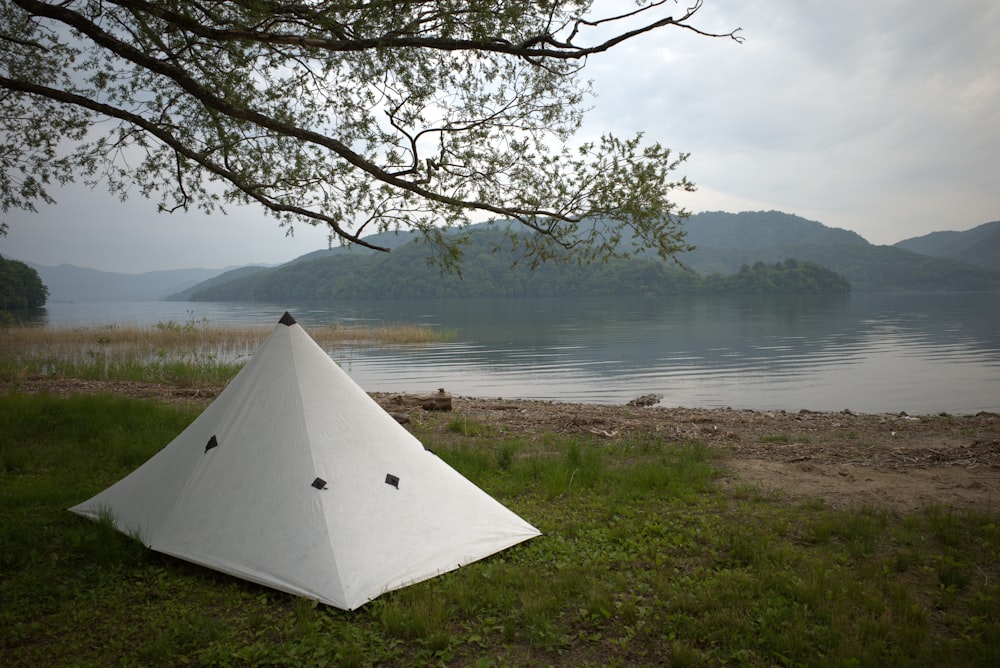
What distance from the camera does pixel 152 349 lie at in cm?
2711

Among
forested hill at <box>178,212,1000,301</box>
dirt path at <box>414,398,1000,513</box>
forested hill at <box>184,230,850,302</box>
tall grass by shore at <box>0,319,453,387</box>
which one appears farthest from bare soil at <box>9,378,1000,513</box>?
forested hill at <box>184,230,850,302</box>

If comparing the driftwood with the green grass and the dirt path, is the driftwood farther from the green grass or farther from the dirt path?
the green grass

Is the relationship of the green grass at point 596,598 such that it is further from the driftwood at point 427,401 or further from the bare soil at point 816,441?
the driftwood at point 427,401

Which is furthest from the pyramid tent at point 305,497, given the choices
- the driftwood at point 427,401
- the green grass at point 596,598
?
the driftwood at point 427,401

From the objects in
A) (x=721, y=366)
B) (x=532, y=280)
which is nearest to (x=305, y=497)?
(x=721, y=366)

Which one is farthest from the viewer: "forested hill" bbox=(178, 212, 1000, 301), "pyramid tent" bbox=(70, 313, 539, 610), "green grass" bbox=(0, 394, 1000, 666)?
"forested hill" bbox=(178, 212, 1000, 301)

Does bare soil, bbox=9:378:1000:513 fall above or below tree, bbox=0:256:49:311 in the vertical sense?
below

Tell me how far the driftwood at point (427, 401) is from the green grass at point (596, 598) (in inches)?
241

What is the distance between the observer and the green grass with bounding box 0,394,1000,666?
151 inches

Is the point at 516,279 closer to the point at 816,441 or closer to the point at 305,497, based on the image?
the point at 816,441

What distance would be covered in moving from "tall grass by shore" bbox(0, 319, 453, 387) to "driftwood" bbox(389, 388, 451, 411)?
6.55m

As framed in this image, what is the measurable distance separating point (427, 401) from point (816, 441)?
7.29 meters

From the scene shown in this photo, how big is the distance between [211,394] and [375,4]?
1014cm

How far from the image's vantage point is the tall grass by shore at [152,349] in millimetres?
18500
